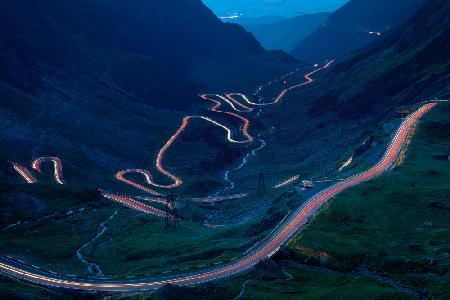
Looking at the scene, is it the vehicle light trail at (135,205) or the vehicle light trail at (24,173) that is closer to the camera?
the vehicle light trail at (135,205)

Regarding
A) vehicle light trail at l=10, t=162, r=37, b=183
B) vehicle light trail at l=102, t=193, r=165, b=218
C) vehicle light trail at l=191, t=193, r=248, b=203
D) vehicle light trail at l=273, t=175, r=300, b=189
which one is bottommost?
vehicle light trail at l=102, t=193, r=165, b=218

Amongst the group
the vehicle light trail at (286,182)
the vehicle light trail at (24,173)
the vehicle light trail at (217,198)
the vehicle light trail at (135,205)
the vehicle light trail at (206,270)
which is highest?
the vehicle light trail at (286,182)

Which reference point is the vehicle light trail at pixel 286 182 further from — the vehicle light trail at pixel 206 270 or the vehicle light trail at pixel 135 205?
the vehicle light trail at pixel 206 270

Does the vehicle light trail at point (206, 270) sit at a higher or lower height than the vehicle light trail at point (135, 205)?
lower

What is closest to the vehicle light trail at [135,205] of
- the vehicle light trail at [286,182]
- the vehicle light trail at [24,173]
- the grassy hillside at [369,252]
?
the vehicle light trail at [24,173]

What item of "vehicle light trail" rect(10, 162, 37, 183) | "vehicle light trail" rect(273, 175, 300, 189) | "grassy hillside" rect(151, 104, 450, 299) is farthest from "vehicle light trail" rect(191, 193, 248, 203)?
"grassy hillside" rect(151, 104, 450, 299)

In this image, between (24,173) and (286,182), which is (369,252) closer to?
(286,182)

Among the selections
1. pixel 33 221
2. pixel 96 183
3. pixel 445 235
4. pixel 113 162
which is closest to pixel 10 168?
pixel 96 183

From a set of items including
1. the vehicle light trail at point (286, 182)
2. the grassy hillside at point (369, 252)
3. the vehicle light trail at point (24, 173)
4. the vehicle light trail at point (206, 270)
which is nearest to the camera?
the grassy hillside at point (369, 252)

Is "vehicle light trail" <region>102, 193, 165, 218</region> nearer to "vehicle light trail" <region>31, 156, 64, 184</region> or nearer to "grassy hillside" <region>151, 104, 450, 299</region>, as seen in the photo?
"vehicle light trail" <region>31, 156, 64, 184</region>
